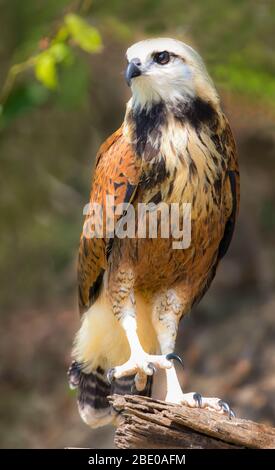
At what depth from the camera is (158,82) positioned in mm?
6047

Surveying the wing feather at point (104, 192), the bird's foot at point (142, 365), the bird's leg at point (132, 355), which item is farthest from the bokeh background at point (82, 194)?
the bird's foot at point (142, 365)

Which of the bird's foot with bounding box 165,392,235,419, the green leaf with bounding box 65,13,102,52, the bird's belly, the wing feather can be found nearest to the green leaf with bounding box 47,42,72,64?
Answer: the green leaf with bounding box 65,13,102,52

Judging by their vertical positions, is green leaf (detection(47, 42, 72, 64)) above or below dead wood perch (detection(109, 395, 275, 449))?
above

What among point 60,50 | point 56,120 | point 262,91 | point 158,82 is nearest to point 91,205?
point 158,82

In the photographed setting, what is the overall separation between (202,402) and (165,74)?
1979mm

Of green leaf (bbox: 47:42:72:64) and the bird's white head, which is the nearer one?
the bird's white head

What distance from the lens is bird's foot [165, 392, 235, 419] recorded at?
19.1ft

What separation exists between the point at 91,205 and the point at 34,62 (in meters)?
1.71

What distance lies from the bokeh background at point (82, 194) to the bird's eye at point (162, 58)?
5.83ft

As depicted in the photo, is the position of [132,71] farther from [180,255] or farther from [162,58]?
[180,255]

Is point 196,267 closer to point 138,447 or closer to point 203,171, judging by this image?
point 203,171

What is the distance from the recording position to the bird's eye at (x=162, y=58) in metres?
6.05

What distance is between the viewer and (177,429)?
541 centimetres

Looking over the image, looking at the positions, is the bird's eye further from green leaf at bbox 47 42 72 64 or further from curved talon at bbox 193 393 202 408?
curved talon at bbox 193 393 202 408
